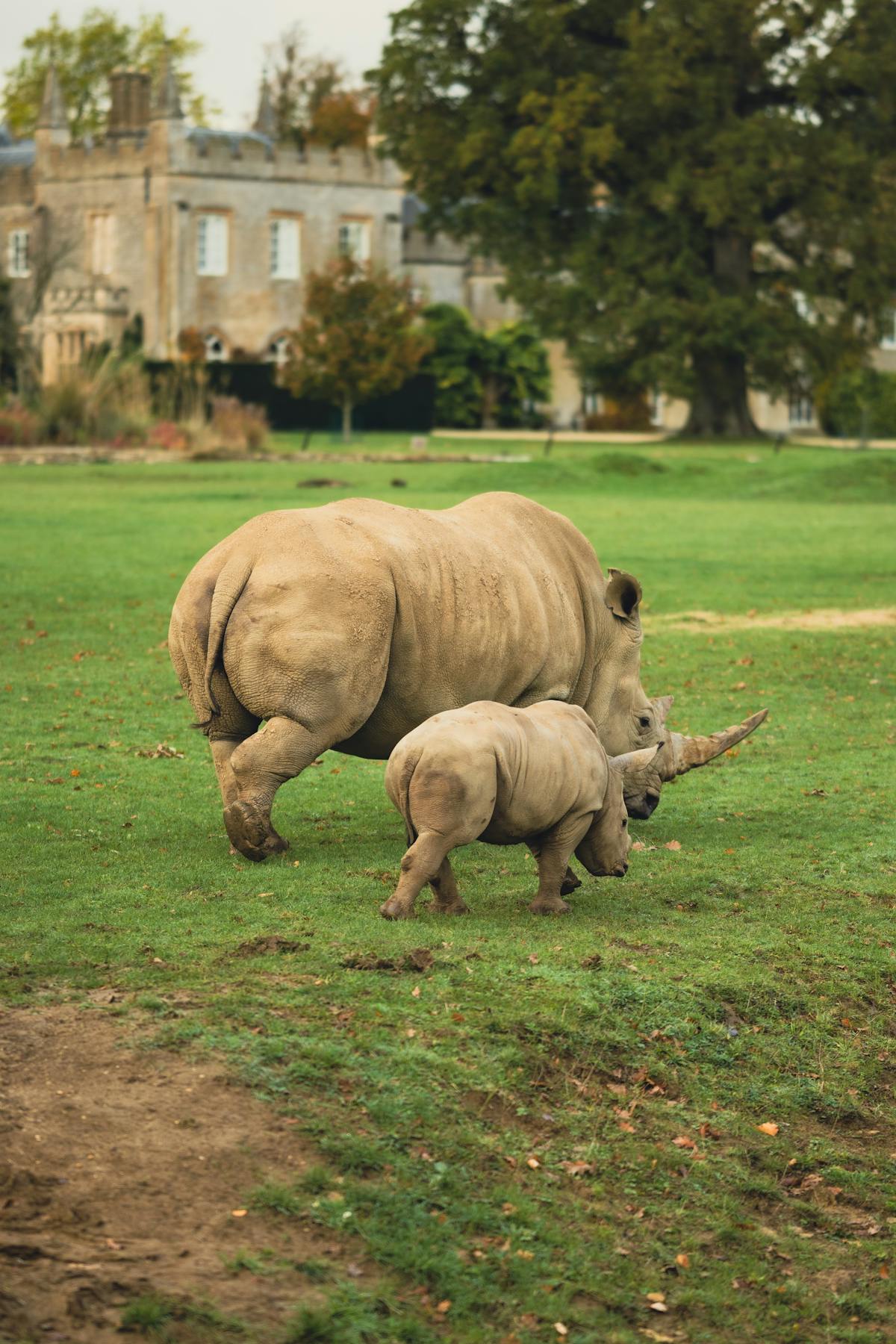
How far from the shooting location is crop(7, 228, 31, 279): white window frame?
2881 inches

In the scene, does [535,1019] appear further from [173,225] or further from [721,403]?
[173,225]

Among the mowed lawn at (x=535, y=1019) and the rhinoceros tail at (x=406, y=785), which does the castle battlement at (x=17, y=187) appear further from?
the rhinoceros tail at (x=406, y=785)

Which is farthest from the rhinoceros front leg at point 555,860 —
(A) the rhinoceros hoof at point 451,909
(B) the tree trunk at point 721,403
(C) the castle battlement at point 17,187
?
Answer: (C) the castle battlement at point 17,187

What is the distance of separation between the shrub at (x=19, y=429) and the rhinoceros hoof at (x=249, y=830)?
39.3 m

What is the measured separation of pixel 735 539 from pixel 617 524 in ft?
6.98

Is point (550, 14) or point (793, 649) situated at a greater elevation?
point (550, 14)

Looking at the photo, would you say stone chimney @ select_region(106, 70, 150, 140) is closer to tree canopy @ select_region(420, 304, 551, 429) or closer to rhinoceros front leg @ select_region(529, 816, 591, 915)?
tree canopy @ select_region(420, 304, 551, 429)

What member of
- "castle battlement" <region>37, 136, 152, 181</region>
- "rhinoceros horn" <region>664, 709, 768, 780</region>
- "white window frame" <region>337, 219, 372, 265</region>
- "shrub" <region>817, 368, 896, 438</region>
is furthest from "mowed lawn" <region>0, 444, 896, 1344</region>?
"white window frame" <region>337, 219, 372, 265</region>

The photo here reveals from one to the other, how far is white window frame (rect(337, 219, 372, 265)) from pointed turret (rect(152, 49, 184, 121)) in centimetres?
747

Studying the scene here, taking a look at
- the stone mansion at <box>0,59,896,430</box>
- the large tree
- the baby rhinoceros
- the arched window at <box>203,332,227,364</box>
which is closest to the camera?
the baby rhinoceros

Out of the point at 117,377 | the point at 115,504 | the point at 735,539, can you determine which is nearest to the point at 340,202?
the point at 117,377

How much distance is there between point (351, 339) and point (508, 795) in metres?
47.6

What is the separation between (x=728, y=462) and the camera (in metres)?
43.2

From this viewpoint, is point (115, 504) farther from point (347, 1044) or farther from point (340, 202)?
point (340, 202)
